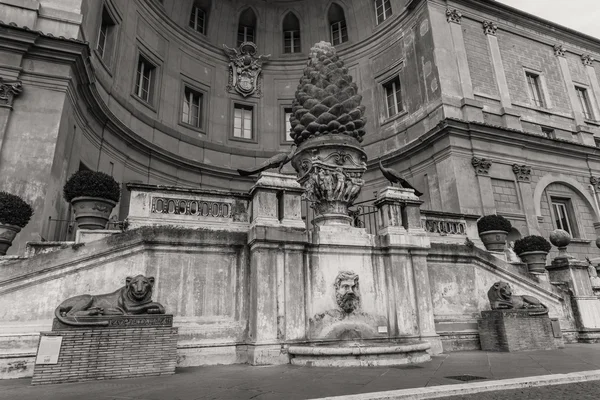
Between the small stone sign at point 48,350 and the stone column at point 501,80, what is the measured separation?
71.1 feet

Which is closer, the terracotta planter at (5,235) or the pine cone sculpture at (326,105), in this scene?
the terracotta planter at (5,235)

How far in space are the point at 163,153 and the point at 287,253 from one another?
1354 centimetres

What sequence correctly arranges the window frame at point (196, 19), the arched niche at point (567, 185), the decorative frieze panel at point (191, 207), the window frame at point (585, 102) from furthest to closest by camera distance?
the window frame at point (585, 102) < the window frame at point (196, 19) < the arched niche at point (567, 185) < the decorative frieze panel at point (191, 207)

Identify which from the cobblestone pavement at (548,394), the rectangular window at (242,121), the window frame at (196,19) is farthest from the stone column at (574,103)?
the cobblestone pavement at (548,394)

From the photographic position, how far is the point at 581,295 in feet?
37.3

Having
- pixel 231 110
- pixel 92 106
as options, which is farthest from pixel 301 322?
pixel 231 110

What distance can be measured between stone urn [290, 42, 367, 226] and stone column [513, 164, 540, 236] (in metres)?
13.8

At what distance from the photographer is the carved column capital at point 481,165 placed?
63.1 ft

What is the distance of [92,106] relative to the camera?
1551 cm

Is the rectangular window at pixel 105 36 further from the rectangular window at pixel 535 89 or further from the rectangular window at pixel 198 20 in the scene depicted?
the rectangular window at pixel 535 89

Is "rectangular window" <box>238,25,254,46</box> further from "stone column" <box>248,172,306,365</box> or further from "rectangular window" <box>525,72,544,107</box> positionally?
"stone column" <box>248,172,306,365</box>

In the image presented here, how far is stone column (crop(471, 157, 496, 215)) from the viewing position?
18.8 metres

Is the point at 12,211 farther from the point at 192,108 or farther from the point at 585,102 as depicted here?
the point at 585,102

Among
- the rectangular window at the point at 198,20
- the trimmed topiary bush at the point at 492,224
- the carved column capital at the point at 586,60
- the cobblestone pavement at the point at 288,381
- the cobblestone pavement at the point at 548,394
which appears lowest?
the cobblestone pavement at the point at 548,394
